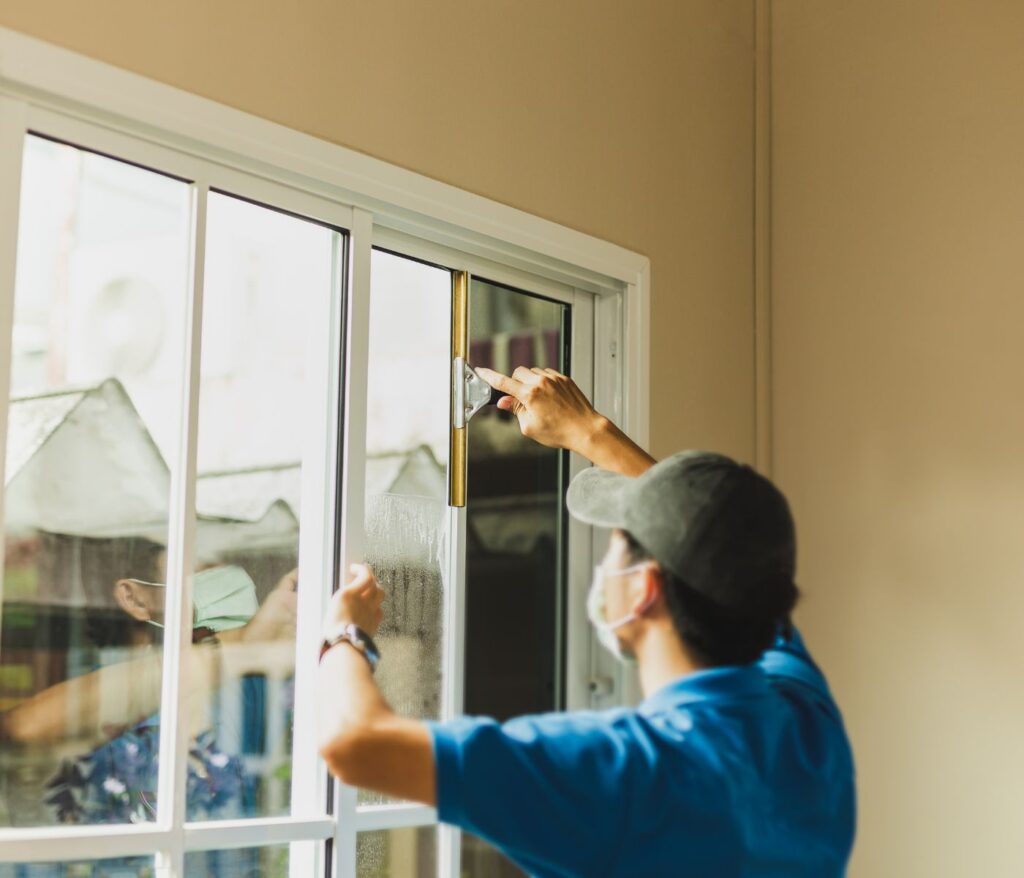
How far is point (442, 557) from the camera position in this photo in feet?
7.52

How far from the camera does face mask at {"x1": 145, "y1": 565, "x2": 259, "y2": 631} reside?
74.0 inches

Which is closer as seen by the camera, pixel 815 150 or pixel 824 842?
pixel 824 842

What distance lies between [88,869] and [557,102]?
1504 mm

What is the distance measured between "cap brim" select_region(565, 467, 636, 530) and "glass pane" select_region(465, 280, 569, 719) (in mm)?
742

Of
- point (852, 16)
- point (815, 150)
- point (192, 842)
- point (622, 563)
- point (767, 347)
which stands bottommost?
point (192, 842)

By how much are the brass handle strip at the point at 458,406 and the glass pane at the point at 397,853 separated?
54 centimetres

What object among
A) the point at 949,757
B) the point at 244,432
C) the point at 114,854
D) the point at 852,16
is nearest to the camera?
the point at 114,854

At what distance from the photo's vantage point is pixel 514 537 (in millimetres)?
2594

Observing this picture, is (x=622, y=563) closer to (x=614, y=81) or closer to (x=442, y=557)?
(x=442, y=557)

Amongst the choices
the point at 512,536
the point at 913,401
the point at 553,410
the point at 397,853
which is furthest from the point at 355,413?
the point at 913,401

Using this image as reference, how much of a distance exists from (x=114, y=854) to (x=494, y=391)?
100 cm

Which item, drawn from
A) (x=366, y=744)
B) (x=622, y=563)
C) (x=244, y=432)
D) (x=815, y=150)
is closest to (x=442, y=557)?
(x=244, y=432)

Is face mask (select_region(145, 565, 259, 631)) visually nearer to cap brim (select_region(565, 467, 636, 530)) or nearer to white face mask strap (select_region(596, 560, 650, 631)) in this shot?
cap brim (select_region(565, 467, 636, 530))

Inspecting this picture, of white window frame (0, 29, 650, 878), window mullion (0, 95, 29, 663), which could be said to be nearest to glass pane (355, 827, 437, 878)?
white window frame (0, 29, 650, 878)
